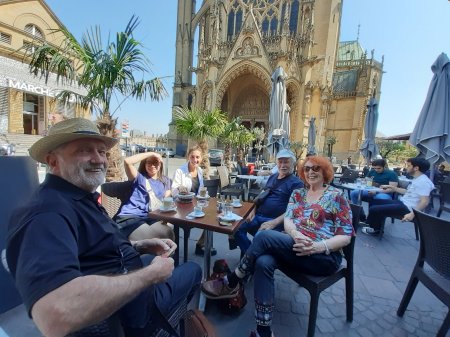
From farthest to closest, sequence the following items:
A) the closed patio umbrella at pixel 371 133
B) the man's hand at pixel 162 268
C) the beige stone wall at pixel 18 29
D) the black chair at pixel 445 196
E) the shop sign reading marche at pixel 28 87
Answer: the beige stone wall at pixel 18 29 < the shop sign reading marche at pixel 28 87 < the closed patio umbrella at pixel 371 133 < the black chair at pixel 445 196 < the man's hand at pixel 162 268

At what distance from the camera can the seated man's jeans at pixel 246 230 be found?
2.93 m

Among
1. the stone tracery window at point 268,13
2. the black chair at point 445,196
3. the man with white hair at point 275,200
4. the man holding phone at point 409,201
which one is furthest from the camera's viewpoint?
the stone tracery window at point 268,13

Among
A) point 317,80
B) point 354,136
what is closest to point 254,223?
point 317,80

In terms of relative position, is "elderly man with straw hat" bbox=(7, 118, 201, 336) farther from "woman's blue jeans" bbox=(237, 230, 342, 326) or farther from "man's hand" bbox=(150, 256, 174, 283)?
"woman's blue jeans" bbox=(237, 230, 342, 326)

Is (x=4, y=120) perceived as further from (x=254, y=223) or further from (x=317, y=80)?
(x=317, y=80)

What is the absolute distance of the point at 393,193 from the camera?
497cm

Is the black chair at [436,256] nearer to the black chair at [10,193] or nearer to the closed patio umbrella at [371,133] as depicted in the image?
the black chair at [10,193]

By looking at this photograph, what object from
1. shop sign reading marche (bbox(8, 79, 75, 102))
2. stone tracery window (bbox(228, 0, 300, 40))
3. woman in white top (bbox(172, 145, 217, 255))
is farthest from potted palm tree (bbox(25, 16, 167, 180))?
stone tracery window (bbox(228, 0, 300, 40))

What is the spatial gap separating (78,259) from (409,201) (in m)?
5.03

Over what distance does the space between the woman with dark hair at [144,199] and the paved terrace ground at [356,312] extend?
38.3 inches

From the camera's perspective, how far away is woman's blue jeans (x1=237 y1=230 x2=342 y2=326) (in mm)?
1824

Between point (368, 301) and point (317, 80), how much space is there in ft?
69.1

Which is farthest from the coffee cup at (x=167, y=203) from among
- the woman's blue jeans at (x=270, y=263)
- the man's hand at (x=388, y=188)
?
the man's hand at (x=388, y=188)

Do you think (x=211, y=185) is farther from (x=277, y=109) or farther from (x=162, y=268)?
(x=277, y=109)
